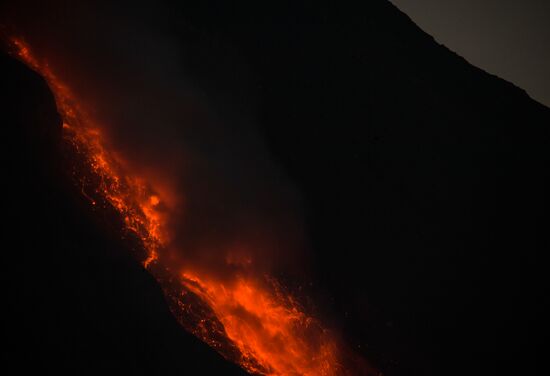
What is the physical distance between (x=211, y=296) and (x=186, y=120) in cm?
533

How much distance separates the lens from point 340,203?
37.9ft

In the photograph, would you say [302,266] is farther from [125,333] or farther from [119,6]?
[119,6]

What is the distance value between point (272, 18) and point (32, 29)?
6.78 m

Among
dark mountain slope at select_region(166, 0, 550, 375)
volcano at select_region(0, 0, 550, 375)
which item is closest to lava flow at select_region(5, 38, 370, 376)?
volcano at select_region(0, 0, 550, 375)

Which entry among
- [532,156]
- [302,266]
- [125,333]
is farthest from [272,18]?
[125,333]

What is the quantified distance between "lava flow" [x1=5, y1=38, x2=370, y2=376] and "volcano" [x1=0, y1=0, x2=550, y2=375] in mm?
48

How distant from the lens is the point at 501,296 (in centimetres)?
1071

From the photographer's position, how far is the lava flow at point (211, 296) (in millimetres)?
11023

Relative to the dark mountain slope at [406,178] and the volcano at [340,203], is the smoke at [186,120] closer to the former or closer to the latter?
the volcano at [340,203]

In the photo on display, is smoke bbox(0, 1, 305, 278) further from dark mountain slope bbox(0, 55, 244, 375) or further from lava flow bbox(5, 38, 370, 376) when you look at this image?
dark mountain slope bbox(0, 55, 244, 375)

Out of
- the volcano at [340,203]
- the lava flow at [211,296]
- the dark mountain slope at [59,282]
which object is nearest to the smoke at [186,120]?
the volcano at [340,203]

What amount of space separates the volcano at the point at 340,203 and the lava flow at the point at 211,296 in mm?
48

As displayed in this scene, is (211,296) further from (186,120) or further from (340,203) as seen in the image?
(186,120)

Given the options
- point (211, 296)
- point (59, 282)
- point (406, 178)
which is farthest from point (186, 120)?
point (406, 178)
